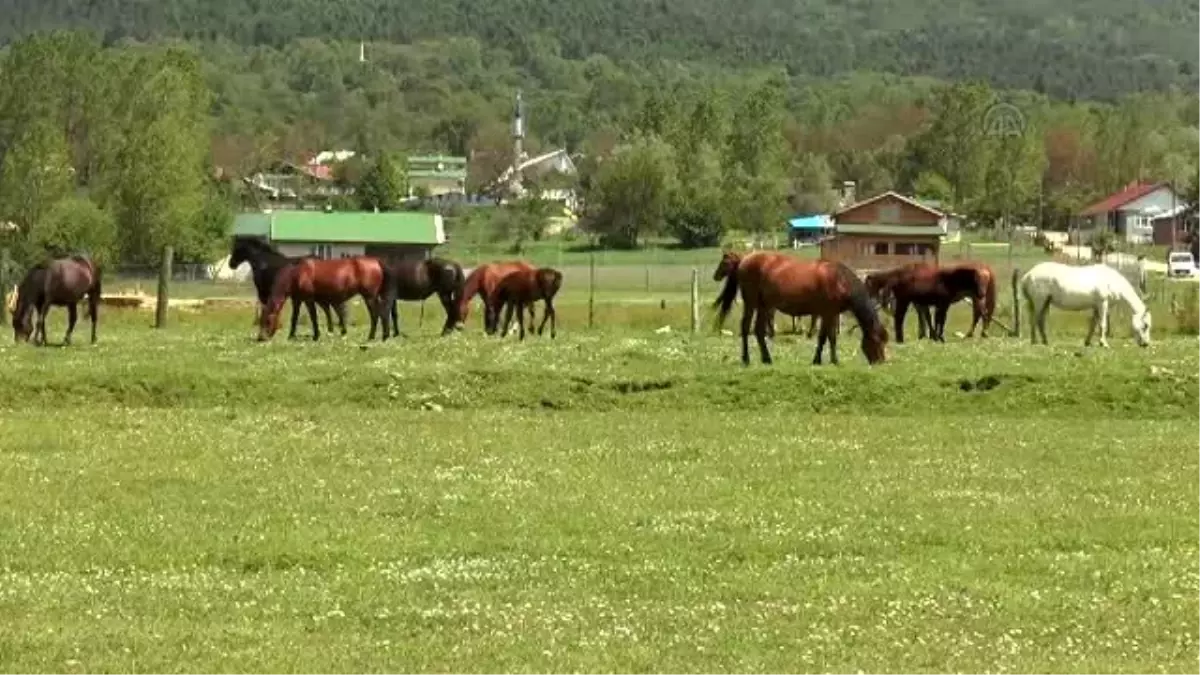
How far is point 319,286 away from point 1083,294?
50.6ft

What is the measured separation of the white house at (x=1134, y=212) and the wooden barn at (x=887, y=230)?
1366 inches

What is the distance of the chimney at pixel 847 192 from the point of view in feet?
533

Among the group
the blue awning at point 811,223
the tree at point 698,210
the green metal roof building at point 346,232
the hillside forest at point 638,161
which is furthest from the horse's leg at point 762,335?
the tree at point 698,210

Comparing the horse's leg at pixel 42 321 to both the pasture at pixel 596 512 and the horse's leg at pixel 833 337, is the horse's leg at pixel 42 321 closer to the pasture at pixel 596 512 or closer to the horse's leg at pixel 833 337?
the pasture at pixel 596 512

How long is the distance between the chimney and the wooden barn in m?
50.6

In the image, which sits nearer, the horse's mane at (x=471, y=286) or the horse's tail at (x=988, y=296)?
the horse's tail at (x=988, y=296)

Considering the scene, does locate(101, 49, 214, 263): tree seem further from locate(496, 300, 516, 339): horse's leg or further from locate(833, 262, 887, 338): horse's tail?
locate(833, 262, 887, 338): horse's tail

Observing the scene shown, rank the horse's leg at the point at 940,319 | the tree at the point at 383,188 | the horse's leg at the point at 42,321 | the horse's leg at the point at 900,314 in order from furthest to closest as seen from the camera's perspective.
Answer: the tree at the point at 383,188 < the horse's leg at the point at 940,319 < the horse's leg at the point at 900,314 < the horse's leg at the point at 42,321

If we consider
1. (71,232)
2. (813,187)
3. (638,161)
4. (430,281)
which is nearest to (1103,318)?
(430,281)

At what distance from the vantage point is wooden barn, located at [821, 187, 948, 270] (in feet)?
342

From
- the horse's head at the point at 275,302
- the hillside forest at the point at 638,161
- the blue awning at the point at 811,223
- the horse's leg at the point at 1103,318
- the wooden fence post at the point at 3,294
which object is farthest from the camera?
the blue awning at the point at 811,223

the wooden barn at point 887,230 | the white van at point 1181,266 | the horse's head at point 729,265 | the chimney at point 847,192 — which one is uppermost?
the chimney at point 847,192

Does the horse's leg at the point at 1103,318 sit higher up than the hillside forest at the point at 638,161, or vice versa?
the hillside forest at the point at 638,161

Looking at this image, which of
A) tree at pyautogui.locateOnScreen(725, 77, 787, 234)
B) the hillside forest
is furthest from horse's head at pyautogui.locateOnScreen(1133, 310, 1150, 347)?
tree at pyautogui.locateOnScreen(725, 77, 787, 234)
